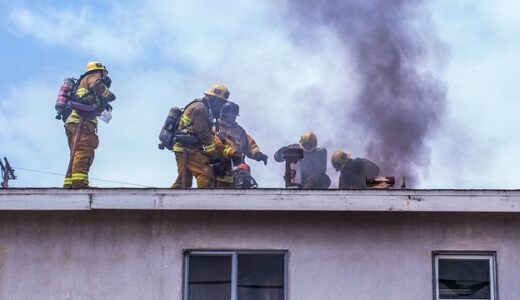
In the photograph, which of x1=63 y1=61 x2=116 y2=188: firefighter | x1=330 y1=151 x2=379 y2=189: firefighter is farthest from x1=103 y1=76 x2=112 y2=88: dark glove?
x1=330 y1=151 x2=379 y2=189: firefighter

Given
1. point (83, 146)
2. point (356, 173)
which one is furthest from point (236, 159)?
point (83, 146)

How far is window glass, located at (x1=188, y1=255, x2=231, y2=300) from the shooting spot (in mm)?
9180

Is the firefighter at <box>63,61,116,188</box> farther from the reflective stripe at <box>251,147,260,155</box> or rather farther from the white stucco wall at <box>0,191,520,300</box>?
the white stucco wall at <box>0,191,520,300</box>

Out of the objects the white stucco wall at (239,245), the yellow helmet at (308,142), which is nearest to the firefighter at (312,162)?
the yellow helmet at (308,142)

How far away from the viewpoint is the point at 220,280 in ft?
30.2

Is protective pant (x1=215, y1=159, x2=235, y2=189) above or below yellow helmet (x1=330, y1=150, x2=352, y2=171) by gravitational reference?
below

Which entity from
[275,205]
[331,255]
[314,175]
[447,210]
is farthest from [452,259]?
[314,175]

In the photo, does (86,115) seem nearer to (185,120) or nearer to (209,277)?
(185,120)

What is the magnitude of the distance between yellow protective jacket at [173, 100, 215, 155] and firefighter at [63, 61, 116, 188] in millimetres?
967

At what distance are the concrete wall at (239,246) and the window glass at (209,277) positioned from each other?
0.13 meters

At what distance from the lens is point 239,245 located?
30.2 feet

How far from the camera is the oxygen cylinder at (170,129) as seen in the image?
517 inches

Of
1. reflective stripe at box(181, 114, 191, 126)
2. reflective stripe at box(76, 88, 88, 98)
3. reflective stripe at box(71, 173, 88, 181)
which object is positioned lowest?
reflective stripe at box(71, 173, 88, 181)

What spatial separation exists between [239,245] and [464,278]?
2.01m
